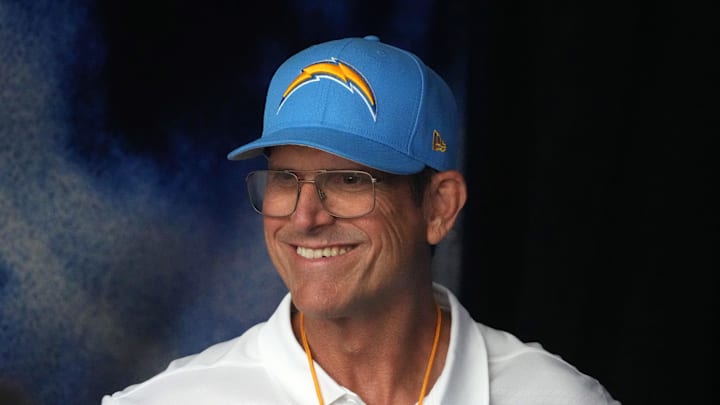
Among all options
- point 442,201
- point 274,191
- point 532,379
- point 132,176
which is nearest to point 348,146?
point 274,191

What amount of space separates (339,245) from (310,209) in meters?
0.12

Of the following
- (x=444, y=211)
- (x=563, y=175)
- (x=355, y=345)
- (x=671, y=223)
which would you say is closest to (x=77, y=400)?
(x=355, y=345)

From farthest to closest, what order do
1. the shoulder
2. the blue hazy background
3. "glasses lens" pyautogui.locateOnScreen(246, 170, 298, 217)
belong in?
the blue hazy background < the shoulder < "glasses lens" pyautogui.locateOnScreen(246, 170, 298, 217)

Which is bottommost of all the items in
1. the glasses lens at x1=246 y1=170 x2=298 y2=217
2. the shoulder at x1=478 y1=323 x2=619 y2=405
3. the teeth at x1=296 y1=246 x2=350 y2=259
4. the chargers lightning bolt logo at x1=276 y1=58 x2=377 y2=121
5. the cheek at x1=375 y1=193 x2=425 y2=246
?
the shoulder at x1=478 y1=323 x2=619 y2=405

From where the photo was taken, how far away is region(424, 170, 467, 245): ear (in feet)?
9.48

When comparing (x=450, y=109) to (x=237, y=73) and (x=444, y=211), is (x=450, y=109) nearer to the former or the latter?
(x=444, y=211)

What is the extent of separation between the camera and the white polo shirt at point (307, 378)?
2.79 m

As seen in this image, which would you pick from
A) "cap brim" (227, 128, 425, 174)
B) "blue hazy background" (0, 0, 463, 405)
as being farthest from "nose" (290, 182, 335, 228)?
"blue hazy background" (0, 0, 463, 405)

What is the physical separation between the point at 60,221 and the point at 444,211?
126cm

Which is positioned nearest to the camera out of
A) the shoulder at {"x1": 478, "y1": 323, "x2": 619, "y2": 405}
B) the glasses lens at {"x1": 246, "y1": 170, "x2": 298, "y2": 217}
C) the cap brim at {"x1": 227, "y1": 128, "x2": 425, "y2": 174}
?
the cap brim at {"x1": 227, "y1": 128, "x2": 425, "y2": 174}

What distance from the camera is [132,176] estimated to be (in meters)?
3.45

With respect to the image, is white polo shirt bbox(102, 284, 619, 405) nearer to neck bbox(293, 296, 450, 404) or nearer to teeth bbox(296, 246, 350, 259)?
neck bbox(293, 296, 450, 404)

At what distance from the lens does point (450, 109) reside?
295 centimetres

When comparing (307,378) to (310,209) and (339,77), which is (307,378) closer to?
(310,209)
